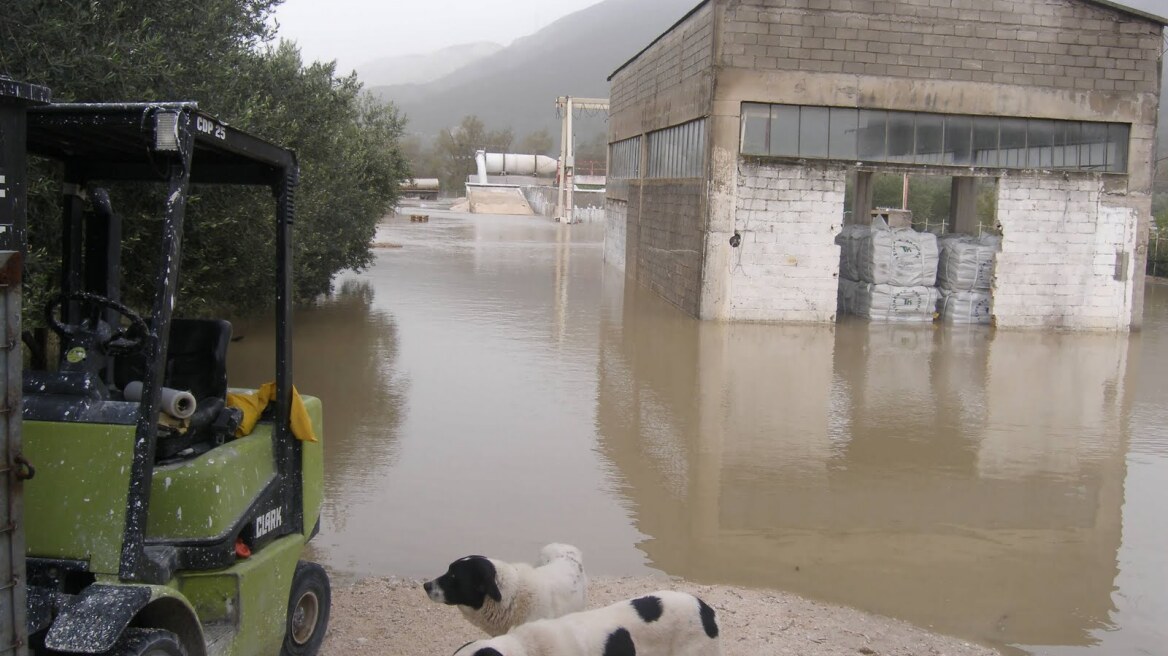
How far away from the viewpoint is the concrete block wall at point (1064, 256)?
69.5 feet

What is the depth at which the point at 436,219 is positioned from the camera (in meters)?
61.6

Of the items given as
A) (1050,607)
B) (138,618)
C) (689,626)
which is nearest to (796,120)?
(1050,607)

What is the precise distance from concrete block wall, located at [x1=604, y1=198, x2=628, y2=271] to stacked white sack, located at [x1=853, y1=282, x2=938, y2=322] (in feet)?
37.2

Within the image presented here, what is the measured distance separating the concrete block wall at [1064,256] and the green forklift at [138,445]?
62.4 ft

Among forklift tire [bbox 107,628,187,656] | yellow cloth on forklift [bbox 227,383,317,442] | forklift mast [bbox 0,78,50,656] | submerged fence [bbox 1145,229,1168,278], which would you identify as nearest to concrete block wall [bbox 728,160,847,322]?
yellow cloth on forklift [bbox 227,383,317,442]

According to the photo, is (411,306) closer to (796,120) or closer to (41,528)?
(796,120)

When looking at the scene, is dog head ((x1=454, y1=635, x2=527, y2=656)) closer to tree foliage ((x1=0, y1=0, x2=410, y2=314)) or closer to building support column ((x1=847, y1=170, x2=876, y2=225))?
tree foliage ((x1=0, y1=0, x2=410, y2=314))

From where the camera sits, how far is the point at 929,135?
21141mm

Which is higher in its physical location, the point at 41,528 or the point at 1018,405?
the point at 41,528

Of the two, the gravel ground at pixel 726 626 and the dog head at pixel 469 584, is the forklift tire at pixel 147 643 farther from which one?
the gravel ground at pixel 726 626

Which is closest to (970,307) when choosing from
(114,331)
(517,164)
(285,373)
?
(285,373)

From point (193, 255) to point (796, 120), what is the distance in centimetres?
1295

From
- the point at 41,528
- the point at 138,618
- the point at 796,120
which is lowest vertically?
the point at 138,618

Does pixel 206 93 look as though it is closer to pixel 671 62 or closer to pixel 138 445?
pixel 138 445
